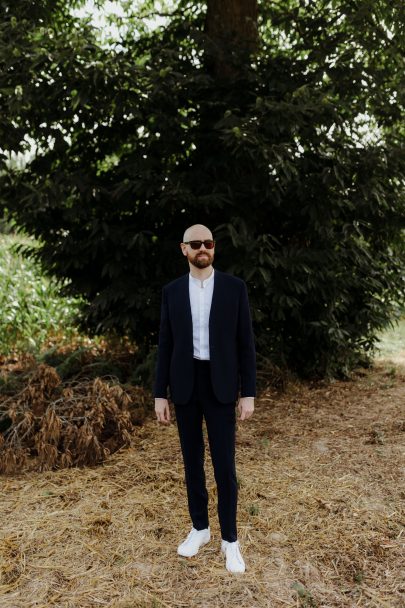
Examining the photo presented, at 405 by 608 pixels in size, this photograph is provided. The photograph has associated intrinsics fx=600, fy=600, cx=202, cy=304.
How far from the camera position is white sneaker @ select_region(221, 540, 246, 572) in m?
3.36

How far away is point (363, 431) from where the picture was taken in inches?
224

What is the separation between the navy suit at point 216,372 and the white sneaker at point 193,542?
22 cm

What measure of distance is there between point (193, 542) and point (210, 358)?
117 centimetres

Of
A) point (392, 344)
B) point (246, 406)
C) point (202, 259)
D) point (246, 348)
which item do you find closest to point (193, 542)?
point (246, 406)

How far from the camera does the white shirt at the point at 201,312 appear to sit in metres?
3.33

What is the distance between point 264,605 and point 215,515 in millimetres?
954

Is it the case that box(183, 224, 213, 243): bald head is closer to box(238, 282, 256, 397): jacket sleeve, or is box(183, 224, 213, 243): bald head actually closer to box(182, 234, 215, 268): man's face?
box(182, 234, 215, 268): man's face

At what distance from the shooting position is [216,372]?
3252mm

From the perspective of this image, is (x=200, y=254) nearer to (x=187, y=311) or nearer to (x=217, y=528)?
(x=187, y=311)

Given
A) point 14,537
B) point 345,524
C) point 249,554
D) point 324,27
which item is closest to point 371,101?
point 324,27

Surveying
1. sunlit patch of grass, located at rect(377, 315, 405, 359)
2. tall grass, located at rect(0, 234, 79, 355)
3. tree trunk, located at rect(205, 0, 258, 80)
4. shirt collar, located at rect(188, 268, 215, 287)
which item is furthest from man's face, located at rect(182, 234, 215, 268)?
sunlit patch of grass, located at rect(377, 315, 405, 359)

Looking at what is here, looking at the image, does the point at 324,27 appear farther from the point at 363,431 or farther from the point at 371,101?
the point at 363,431

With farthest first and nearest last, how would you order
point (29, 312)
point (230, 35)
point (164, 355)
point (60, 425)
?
point (29, 312) → point (230, 35) → point (60, 425) → point (164, 355)

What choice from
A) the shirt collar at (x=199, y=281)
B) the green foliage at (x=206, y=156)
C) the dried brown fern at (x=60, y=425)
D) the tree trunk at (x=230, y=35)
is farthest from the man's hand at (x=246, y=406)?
the tree trunk at (x=230, y=35)
